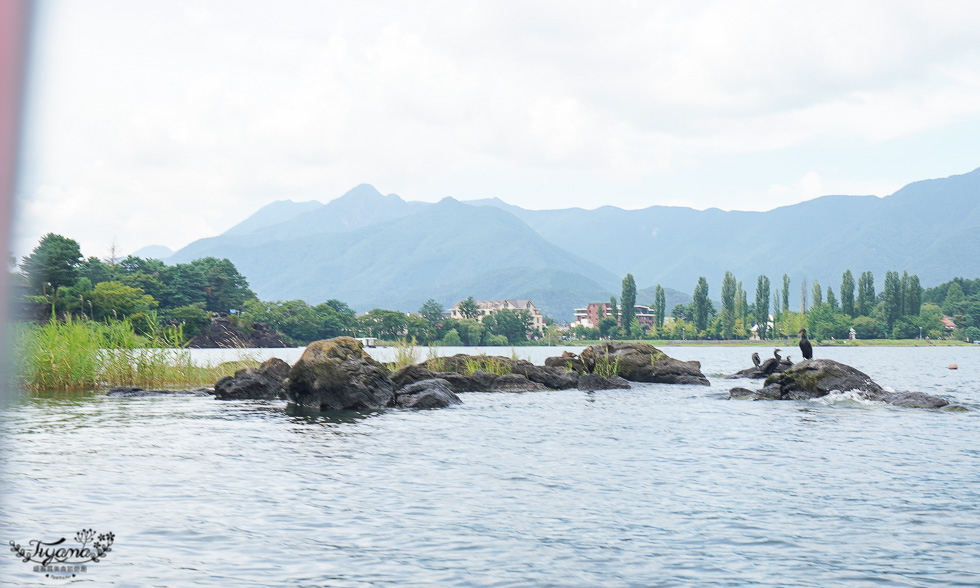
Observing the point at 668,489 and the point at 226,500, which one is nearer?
the point at 226,500

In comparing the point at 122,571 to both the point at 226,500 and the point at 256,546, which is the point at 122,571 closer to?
the point at 256,546

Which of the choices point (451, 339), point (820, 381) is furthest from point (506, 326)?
point (820, 381)

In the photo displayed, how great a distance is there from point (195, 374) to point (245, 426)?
56.4ft

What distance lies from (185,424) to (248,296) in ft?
414

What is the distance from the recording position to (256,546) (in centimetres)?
1064

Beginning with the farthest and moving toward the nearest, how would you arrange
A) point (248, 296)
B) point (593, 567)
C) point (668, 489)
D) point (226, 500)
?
point (248, 296), point (668, 489), point (226, 500), point (593, 567)

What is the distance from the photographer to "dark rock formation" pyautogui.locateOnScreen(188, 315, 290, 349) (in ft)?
374

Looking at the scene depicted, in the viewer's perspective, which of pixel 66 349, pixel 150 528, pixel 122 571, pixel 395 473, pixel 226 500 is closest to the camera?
pixel 122 571

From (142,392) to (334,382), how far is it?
9990 mm

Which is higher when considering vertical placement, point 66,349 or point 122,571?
point 66,349

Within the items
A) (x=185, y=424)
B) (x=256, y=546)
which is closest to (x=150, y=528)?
(x=256, y=546)

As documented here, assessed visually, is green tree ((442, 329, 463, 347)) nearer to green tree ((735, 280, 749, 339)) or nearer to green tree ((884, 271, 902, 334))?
green tree ((735, 280, 749, 339))

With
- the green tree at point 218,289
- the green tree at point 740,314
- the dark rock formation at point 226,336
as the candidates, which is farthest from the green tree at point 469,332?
the green tree at point 740,314

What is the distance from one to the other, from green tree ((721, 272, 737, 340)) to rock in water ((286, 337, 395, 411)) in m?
140
